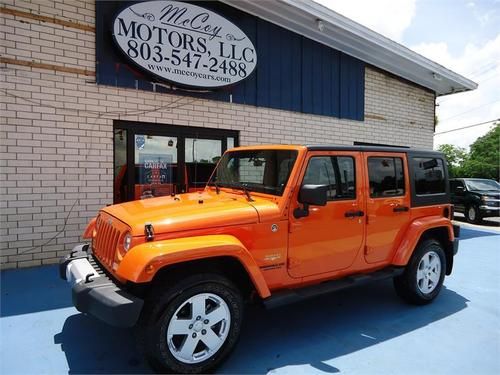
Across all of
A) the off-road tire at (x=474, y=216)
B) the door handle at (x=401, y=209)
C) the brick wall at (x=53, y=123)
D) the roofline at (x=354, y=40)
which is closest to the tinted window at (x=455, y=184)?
the off-road tire at (x=474, y=216)

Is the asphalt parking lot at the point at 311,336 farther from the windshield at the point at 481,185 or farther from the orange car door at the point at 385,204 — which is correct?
the windshield at the point at 481,185

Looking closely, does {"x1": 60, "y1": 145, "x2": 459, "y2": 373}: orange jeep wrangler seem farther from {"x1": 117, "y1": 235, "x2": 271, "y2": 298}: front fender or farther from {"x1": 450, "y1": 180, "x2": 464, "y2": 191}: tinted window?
{"x1": 450, "y1": 180, "x2": 464, "y2": 191}: tinted window

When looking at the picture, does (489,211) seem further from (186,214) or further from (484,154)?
(484,154)

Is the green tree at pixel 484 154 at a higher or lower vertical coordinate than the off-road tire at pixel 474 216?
higher

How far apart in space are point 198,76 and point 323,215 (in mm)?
4227

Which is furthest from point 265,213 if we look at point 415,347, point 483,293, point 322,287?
point 483,293

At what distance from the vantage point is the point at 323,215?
3502mm

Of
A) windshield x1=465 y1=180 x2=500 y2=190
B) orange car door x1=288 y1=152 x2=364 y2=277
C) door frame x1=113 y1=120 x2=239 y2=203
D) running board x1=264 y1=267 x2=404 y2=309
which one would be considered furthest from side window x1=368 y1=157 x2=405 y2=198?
windshield x1=465 y1=180 x2=500 y2=190

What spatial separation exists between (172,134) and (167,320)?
4535mm

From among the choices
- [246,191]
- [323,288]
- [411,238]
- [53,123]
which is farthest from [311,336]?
[53,123]

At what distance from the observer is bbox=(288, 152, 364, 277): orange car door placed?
337 cm

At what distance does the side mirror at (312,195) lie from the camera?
3.13m

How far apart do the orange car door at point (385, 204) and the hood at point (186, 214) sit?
1458mm

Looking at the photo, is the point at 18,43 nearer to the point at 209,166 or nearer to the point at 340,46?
the point at 209,166
